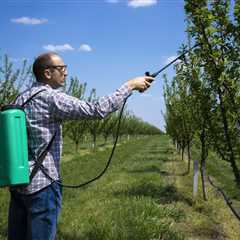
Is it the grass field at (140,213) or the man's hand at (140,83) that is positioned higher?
the man's hand at (140,83)

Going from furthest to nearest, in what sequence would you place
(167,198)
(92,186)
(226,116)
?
1. (92,186)
2. (167,198)
3. (226,116)

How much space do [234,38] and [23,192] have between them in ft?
11.9

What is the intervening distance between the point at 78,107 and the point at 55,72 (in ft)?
1.13

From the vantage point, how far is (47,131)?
10.9 ft

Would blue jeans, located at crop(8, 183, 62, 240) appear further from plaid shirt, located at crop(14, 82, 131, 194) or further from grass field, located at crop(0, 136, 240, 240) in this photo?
grass field, located at crop(0, 136, 240, 240)

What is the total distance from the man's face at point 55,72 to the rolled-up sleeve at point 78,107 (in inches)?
5.8

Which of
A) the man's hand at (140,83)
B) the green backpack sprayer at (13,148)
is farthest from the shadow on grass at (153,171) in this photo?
the green backpack sprayer at (13,148)

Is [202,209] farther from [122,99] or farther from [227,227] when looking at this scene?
[122,99]

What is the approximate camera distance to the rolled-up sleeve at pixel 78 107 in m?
3.29

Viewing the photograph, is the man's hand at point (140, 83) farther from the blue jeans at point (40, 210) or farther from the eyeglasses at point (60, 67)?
the blue jeans at point (40, 210)

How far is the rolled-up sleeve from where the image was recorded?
3.29 m

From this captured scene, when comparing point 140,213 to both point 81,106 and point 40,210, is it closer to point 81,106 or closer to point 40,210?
point 40,210

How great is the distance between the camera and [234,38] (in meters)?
5.88

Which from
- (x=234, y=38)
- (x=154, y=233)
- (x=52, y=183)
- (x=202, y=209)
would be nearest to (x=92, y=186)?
(x=202, y=209)
